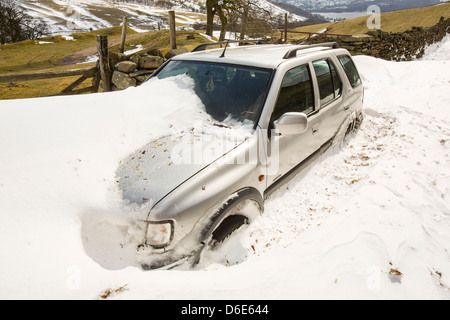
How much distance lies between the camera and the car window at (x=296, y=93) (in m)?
2.70

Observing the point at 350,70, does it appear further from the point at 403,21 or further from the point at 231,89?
the point at 403,21

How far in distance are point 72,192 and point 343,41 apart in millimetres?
15732

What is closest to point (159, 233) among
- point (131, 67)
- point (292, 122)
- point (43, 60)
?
point (292, 122)

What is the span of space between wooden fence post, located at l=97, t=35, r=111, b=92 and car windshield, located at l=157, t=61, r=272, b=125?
4149mm

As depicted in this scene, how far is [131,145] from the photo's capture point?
242cm

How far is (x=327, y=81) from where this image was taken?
351cm

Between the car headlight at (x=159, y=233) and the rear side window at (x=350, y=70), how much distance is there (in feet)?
11.8

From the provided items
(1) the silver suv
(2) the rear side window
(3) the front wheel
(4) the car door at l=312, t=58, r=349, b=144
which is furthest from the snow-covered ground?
(2) the rear side window

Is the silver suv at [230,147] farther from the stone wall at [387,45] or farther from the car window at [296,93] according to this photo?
the stone wall at [387,45]

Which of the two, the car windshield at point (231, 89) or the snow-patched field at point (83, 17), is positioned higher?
the snow-patched field at point (83, 17)

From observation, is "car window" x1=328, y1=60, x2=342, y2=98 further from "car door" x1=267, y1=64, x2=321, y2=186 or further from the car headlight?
the car headlight

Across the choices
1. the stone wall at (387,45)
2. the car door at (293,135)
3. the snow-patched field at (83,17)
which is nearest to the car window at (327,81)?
the car door at (293,135)

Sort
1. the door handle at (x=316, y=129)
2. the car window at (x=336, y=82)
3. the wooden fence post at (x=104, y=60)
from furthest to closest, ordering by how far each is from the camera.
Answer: the wooden fence post at (x=104, y=60), the car window at (x=336, y=82), the door handle at (x=316, y=129)
